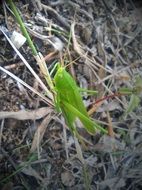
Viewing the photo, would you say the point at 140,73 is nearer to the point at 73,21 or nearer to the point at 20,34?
the point at 73,21

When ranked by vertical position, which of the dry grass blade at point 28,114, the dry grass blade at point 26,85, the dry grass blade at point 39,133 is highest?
the dry grass blade at point 26,85

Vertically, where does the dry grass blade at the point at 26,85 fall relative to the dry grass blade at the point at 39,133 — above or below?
above

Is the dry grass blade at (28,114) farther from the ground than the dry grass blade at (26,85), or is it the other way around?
the dry grass blade at (26,85)

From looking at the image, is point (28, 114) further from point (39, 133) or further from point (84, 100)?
point (84, 100)

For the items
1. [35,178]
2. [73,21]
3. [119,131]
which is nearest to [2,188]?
[35,178]

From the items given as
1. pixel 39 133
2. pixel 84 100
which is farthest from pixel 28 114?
pixel 84 100
